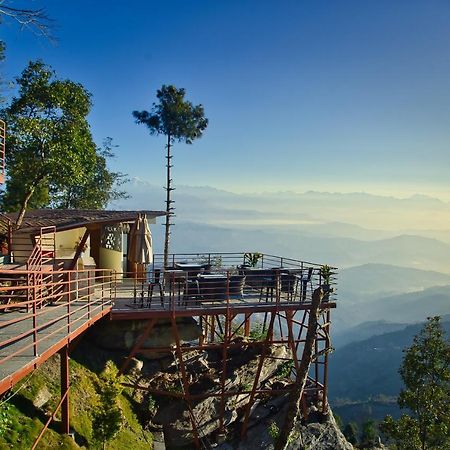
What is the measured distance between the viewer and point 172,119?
102 feet

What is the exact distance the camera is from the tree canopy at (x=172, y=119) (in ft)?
101

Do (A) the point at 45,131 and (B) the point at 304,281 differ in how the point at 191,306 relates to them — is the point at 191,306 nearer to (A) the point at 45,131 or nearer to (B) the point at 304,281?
(B) the point at 304,281

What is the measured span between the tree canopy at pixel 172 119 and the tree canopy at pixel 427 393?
55.9 ft

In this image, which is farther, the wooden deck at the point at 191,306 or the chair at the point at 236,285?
the chair at the point at 236,285

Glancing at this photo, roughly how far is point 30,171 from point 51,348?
42.8 ft

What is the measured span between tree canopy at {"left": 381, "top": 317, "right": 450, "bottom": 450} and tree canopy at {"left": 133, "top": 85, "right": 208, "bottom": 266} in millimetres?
17029

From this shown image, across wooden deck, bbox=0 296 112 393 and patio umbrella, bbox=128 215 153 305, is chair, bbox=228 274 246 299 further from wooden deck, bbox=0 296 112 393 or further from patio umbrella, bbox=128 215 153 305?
wooden deck, bbox=0 296 112 393

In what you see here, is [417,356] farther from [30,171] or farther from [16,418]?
[30,171]

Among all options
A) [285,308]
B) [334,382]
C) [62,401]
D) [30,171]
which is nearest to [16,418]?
[62,401]

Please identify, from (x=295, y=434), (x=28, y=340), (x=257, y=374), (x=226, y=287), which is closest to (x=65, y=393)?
(x=28, y=340)

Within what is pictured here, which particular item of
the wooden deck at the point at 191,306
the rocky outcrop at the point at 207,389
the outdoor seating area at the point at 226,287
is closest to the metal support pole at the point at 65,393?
the wooden deck at the point at 191,306

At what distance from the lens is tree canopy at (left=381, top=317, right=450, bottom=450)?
20.0 meters

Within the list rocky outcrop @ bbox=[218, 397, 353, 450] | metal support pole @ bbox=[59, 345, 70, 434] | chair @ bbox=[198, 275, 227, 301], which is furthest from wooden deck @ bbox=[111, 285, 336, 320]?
rocky outcrop @ bbox=[218, 397, 353, 450]

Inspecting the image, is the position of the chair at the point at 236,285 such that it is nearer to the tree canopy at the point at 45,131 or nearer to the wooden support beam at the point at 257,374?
the wooden support beam at the point at 257,374
